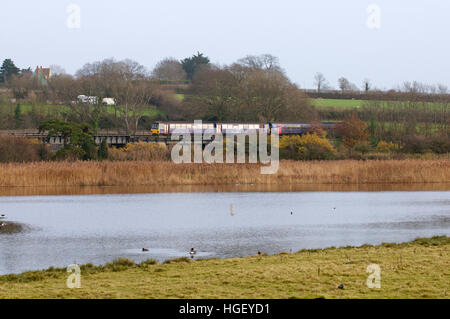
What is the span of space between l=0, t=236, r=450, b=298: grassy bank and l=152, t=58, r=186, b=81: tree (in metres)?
128

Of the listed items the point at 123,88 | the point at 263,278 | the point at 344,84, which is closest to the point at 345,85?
the point at 344,84

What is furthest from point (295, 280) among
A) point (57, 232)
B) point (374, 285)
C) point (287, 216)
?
point (287, 216)

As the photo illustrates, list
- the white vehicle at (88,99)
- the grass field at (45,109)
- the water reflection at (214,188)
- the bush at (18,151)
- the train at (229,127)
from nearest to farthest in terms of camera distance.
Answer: the water reflection at (214,188)
the bush at (18,151)
the train at (229,127)
the white vehicle at (88,99)
the grass field at (45,109)

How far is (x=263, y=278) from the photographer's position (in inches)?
566

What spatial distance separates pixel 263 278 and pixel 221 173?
110ft

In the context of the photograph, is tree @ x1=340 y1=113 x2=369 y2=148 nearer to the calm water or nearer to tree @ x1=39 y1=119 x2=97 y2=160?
tree @ x1=39 y1=119 x2=97 y2=160

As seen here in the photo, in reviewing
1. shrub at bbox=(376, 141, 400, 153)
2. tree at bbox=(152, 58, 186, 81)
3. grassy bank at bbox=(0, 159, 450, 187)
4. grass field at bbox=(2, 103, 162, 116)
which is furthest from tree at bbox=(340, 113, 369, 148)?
tree at bbox=(152, 58, 186, 81)

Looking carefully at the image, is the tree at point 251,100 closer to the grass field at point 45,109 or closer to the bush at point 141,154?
the grass field at point 45,109

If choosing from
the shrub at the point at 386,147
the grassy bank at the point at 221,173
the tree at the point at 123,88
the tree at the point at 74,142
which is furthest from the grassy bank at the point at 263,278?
the tree at the point at 123,88

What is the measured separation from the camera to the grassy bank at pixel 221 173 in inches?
1788

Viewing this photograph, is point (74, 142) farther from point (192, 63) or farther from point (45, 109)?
point (192, 63)

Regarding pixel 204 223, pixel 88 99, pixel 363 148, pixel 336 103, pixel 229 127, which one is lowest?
pixel 204 223

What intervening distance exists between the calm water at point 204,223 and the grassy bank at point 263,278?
9.26 ft
